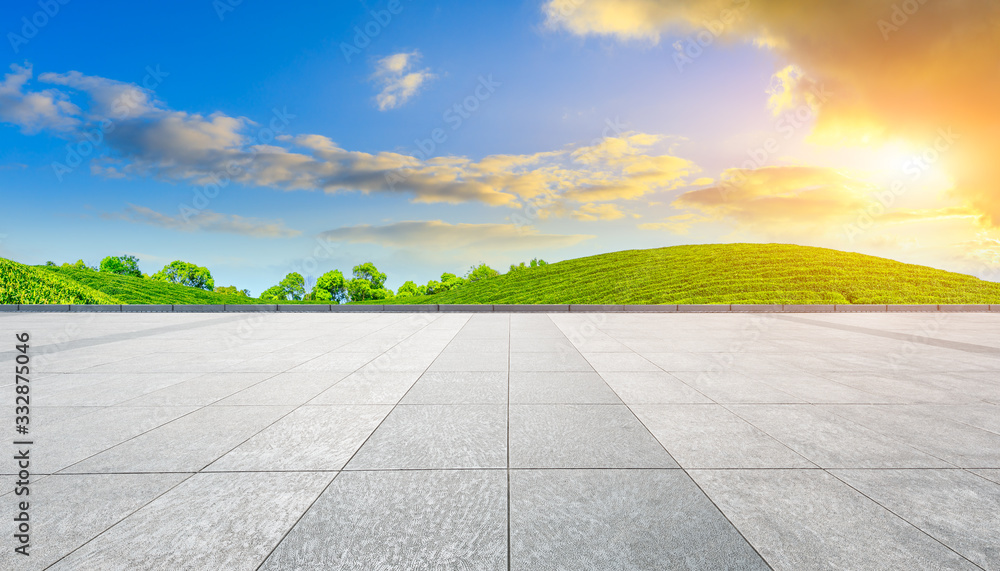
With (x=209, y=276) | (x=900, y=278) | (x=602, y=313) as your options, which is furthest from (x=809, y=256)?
(x=209, y=276)

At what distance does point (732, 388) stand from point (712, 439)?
2.34 metres

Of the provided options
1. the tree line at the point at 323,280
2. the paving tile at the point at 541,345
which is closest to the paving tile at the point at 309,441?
the paving tile at the point at 541,345

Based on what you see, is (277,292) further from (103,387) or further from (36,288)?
(103,387)

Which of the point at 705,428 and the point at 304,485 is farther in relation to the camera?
the point at 705,428

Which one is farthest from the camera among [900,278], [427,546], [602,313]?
[900,278]

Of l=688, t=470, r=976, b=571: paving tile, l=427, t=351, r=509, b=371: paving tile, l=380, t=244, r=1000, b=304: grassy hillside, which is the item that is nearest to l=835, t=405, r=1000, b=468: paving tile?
l=688, t=470, r=976, b=571: paving tile

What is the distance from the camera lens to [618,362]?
332 inches

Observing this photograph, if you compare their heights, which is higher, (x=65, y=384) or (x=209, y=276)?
(x=209, y=276)

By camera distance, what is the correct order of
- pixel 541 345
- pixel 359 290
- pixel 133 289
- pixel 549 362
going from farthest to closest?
pixel 359 290
pixel 133 289
pixel 541 345
pixel 549 362

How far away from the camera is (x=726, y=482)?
11.8 ft

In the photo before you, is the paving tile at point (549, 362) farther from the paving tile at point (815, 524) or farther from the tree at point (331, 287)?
the tree at point (331, 287)

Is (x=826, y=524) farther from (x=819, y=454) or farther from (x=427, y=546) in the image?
(x=427, y=546)

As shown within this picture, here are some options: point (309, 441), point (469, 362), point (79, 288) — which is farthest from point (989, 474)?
point (79, 288)

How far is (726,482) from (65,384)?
8987 mm
